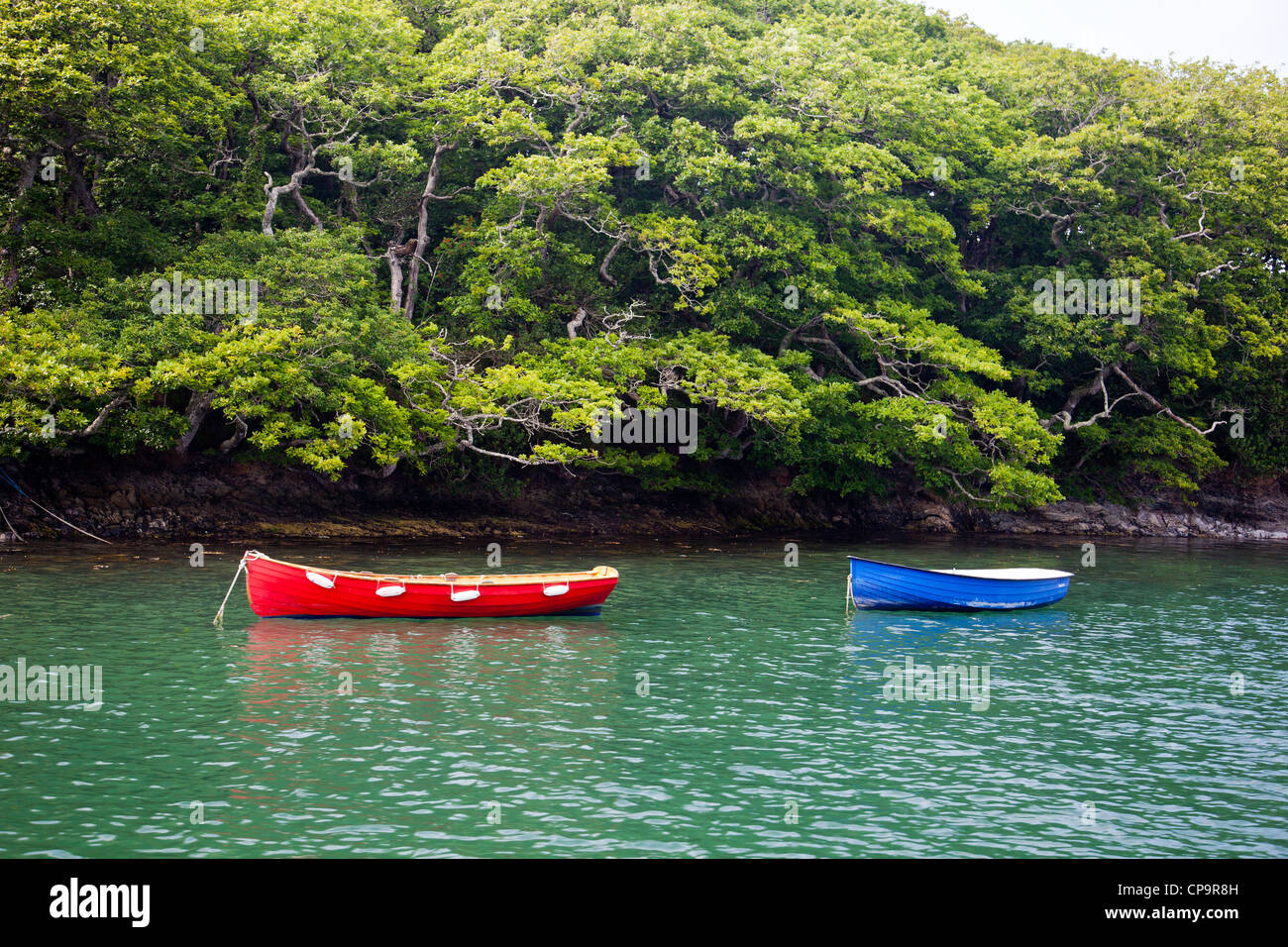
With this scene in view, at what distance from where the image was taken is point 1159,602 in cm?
2453

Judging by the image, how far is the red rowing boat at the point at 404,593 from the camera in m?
19.7

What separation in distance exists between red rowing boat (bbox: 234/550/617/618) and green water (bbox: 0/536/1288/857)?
14.2 inches

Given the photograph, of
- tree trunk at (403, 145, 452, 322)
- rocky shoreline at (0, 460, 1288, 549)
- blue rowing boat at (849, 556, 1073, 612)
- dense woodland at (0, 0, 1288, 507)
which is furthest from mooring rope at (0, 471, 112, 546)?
blue rowing boat at (849, 556, 1073, 612)

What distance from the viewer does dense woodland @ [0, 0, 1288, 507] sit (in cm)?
2897

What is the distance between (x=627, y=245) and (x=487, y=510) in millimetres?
9942

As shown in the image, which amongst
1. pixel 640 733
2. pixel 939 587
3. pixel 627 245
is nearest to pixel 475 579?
pixel 640 733

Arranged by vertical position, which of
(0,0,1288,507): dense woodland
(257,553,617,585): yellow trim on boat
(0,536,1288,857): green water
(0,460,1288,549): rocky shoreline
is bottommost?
(0,536,1288,857): green water

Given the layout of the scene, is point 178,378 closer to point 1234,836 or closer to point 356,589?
point 356,589

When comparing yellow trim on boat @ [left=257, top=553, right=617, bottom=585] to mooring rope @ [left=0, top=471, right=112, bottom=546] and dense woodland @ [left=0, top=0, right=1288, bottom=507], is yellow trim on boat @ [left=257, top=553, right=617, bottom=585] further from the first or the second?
mooring rope @ [left=0, top=471, right=112, bottom=546]

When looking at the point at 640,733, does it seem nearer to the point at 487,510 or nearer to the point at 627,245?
the point at 487,510

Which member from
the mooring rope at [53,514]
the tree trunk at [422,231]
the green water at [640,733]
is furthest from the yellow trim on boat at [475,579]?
the tree trunk at [422,231]

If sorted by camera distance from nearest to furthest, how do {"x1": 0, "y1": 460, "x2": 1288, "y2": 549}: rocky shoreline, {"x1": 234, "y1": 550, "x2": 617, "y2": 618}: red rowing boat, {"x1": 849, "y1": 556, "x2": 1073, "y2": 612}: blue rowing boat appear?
{"x1": 234, "y1": 550, "x2": 617, "y2": 618}: red rowing boat, {"x1": 849, "y1": 556, "x2": 1073, "y2": 612}: blue rowing boat, {"x1": 0, "y1": 460, "x2": 1288, "y2": 549}: rocky shoreline

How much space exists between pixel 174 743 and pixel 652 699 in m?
6.04
